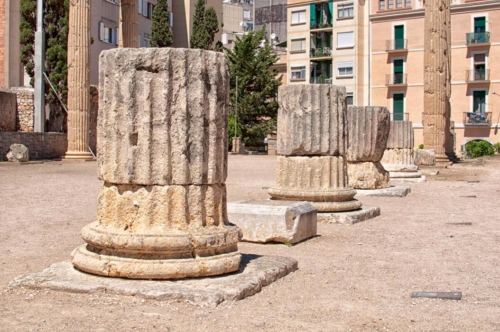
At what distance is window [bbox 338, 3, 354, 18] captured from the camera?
52.5 m

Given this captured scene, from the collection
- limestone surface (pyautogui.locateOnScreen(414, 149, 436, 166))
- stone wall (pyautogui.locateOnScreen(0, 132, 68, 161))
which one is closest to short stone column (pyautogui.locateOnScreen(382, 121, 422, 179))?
limestone surface (pyautogui.locateOnScreen(414, 149, 436, 166))

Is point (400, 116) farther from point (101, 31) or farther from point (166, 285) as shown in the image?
point (166, 285)

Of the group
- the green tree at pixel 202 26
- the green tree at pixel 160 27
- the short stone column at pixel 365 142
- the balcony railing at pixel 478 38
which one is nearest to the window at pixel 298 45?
the green tree at pixel 202 26

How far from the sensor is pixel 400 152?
696 inches

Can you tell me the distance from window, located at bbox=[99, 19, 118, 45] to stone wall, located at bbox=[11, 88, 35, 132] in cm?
1326

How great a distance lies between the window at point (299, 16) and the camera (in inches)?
2213

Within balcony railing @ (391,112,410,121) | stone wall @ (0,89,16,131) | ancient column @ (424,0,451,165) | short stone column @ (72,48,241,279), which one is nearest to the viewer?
short stone column @ (72,48,241,279)

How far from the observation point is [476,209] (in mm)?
11352

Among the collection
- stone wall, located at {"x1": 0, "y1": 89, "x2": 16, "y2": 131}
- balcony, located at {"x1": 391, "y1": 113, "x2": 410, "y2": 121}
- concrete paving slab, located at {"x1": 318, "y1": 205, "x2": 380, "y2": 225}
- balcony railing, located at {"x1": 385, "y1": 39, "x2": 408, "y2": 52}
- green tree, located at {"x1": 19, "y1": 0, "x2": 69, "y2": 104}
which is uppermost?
balcony railing, located at {"x1": 385, "y1": 39, "x2": 408, "y2": 52}

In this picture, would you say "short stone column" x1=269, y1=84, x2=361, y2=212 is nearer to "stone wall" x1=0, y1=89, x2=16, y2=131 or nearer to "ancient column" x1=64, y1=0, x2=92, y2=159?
"ancient column" x1=64, y1=0, x2=92, y2=159

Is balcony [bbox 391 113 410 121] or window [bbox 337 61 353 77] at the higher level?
window [bbox 337 61 353 77]

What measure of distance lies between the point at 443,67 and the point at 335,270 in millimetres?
20526

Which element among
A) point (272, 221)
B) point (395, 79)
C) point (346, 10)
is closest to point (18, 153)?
point (272, 221)

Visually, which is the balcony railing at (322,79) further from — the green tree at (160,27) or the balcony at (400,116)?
the green tree at (160,27)
